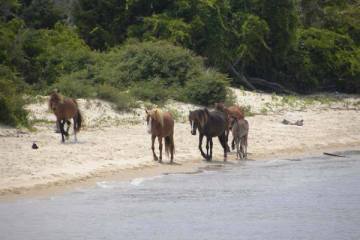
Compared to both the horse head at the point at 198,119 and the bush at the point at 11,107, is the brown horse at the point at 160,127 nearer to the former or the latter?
the horse head at the point at 198,119

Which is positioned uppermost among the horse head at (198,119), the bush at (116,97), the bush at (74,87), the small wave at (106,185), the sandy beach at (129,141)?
the bush at (74,87)

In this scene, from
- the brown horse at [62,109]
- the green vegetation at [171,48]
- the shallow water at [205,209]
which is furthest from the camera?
the green vegetation at [171,48]

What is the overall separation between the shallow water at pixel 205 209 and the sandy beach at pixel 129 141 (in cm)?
93

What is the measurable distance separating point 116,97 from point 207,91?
3922 millimetres

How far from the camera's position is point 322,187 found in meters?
20.8

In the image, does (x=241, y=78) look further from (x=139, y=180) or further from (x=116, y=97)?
(x=139, y=180)

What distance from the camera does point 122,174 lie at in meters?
19.7

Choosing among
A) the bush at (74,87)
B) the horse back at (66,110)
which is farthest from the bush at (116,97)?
the horse back at (66,110)

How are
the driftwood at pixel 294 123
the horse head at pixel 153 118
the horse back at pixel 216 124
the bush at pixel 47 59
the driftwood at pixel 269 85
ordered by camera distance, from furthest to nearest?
the driftwood at pixel 269 85 → the bush at pixel 47 59 → the driftwood at pixel 294 123 → the horse back at pixel 216 124 → the horse head at pixel 153 118

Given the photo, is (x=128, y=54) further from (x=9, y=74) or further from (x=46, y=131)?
(x=46, y=131)

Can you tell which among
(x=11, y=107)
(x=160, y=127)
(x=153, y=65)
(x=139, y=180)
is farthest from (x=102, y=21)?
(x=139, y=180)

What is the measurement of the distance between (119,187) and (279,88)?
19.9 metres

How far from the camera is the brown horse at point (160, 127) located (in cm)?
2045

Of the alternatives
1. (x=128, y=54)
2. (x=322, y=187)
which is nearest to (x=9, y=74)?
(x=128, y=54)
